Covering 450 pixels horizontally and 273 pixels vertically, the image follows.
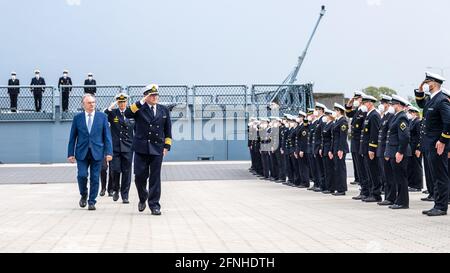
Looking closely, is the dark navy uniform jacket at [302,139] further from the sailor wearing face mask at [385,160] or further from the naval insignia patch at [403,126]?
the naval insignia patch at [403,126]

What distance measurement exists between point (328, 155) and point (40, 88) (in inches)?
677

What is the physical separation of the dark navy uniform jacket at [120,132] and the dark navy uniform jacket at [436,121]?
559 centimetres

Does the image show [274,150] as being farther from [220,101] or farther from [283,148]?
[220,101]

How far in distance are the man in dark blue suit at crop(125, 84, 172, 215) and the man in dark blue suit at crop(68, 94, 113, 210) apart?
970mm

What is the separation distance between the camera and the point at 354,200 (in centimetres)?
1578

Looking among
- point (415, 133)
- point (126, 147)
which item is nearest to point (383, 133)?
point (415, 133)

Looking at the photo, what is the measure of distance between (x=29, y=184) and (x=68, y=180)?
1.27 m

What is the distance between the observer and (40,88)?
32375 mm

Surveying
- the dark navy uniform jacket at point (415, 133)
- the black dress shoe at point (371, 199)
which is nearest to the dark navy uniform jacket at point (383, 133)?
the black dress shoe at point (371, 199)

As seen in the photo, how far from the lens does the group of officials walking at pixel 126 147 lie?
1282cm

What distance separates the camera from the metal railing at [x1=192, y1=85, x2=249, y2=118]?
1284 inches

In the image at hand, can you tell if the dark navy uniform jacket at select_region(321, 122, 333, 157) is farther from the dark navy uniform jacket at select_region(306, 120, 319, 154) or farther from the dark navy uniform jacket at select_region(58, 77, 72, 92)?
the dark navy uniform jacket at select_region(58, 77, 72, 92)
